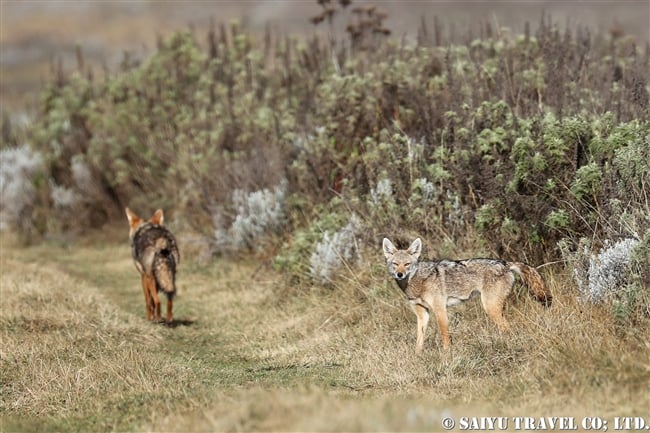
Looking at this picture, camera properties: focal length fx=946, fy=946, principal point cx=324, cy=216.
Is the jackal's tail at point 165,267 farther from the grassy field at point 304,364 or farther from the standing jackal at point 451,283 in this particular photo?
the standing jackal at point 451,283

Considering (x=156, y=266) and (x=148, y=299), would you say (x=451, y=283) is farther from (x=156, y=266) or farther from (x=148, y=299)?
(x=148, y=299)

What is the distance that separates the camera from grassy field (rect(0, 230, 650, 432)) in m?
6.61

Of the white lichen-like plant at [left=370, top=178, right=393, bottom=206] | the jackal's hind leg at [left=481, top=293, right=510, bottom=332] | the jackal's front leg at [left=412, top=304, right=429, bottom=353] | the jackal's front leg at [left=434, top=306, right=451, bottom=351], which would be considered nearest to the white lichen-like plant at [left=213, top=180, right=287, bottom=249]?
the white lichen-like plant at [left=370, top=178, right=393, bottom=206]

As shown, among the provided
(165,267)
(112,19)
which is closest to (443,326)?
(165,267)

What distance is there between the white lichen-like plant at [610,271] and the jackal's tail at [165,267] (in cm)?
594

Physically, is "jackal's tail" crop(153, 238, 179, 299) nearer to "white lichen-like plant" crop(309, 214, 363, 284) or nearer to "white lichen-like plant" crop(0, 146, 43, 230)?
"white lichen-like plant" crop(309, 214, 363, 284)

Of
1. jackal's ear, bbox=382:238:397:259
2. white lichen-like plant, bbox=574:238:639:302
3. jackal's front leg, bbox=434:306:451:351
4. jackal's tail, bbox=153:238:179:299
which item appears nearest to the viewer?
white lichen-like plant, bbox=574:238:639:302

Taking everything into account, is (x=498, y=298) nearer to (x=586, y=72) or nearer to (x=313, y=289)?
(x=313, y=289)

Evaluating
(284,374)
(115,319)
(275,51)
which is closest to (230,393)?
(284,374)

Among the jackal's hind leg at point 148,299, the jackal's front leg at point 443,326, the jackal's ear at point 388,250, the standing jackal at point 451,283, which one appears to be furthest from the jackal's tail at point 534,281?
the jackal's hind leg at point 148,299

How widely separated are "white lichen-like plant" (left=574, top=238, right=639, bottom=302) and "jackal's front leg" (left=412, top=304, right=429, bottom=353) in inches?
61.2

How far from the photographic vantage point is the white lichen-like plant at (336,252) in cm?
1246

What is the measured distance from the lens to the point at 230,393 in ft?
25.2

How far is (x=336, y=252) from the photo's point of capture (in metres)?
12.5
